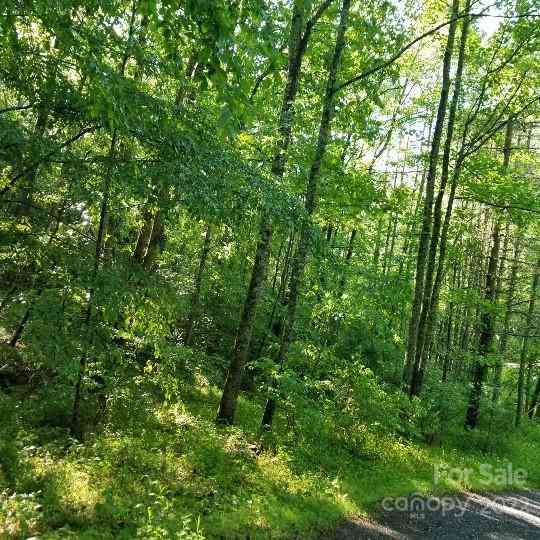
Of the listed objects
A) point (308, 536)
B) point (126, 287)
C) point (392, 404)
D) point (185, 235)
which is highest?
point (185, 235)

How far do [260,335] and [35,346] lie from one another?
12.3 m

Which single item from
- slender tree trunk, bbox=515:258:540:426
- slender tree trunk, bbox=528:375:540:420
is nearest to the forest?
slender tree trunk, bbox=515:258:540:426

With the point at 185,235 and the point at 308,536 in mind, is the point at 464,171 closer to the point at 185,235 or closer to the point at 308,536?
the point at 185,235

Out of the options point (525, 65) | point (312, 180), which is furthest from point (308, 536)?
point (525, 65)

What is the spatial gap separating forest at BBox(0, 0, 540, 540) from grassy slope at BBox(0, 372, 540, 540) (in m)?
0.04

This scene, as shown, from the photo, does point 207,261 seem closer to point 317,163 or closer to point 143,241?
point 143,241

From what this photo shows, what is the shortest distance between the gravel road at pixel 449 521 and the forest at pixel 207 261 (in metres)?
0.35

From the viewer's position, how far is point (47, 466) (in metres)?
6.84

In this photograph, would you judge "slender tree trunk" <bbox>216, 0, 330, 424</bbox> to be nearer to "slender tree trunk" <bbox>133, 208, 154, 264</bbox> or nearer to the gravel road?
"slender tree trunk" <bbox>133, 208, 154, 264</bbox>

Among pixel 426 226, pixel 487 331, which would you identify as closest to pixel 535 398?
pixel 487 331

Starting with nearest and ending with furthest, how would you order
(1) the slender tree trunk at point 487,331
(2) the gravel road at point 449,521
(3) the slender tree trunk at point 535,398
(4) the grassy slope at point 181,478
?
(4) the grassy slope at point 181,478 < (2) the gravel road at point 449,521 < (1) the slender tree trunk at point 487,331 < (3) the slender tree trunk at point 535,398

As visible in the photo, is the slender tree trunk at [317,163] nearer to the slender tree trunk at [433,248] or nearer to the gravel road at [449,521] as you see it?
the gravel road at [449,521]

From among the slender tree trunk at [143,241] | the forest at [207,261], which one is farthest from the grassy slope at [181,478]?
the slender tree trunk at [143,241]

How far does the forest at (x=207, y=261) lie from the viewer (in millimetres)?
5625
